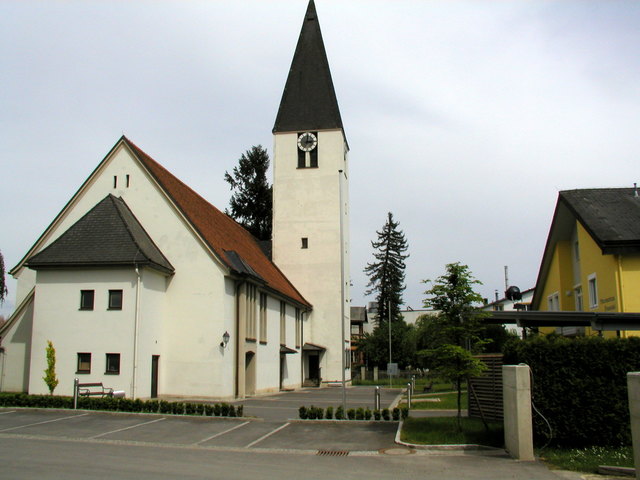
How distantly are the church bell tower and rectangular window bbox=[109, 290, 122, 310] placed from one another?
20407 mm

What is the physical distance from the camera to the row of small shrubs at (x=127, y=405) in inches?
774

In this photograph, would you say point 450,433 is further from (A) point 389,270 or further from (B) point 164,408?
(A) point 389,270

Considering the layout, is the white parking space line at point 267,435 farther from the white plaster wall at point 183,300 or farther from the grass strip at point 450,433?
the white plaster wall at point 183,300

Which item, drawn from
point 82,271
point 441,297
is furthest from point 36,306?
point 441,297

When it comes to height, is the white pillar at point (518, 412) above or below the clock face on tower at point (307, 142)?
below

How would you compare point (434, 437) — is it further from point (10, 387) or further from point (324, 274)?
point (324, 274)

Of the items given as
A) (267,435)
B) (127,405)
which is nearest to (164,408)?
(127,405)

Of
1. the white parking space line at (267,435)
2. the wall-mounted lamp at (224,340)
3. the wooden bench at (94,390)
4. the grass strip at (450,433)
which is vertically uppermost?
the wall-mounted lamp at (224,340)

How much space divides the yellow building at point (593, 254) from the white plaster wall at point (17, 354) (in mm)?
23991

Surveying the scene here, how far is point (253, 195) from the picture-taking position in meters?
60.7

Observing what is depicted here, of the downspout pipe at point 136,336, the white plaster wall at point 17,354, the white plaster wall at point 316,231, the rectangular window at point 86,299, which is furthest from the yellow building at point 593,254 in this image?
the white plaster wall at point 17,354

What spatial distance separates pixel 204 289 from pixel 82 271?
5113 millimetres

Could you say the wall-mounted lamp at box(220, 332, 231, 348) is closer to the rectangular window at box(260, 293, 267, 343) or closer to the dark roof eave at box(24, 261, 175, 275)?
the dark roof eave at box(24, 261, 175, 275)

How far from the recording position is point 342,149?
152 ft
